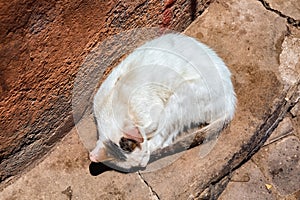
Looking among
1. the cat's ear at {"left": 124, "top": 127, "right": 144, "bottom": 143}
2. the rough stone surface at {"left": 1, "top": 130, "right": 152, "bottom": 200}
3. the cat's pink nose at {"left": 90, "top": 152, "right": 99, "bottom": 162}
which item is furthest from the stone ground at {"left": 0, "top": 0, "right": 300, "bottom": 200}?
the cat's ear at {"left": 124, "top": 127, "right": 144, "bottom": 143}

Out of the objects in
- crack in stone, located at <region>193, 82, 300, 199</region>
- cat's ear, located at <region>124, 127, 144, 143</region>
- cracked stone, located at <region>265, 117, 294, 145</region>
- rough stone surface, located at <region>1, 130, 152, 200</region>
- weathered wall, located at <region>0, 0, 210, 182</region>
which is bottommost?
cracked stone, located at <region>265, 117, 294, 145</region>

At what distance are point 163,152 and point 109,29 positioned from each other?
834 millimetres

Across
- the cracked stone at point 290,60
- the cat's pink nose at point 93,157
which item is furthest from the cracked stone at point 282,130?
the cat's pink nose at point 93,157

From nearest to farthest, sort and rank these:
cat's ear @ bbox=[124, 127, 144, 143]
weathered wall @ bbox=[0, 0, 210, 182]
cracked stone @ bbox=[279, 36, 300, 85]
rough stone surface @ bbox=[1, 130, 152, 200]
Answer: weathered wall @ bbox=[0, 0, 210, 182]
cat's ear @ bbox=[124, 127, 144, 143]
rough stone surface @ bbox=[1, 130, 152, 200]
cracked stone @ bbox=[279, 36, 300, 85]

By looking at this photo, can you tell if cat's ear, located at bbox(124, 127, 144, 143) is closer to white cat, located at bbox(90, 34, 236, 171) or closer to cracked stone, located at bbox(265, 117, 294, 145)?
white cat, located at bbox(90, 34, 236, 171)

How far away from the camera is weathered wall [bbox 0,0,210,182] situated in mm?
2584

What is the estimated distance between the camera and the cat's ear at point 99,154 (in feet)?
10.3

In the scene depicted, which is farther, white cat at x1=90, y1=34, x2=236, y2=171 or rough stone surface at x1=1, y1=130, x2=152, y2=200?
rough stone surface at x1=1, y1=130, x2=152, y2=200

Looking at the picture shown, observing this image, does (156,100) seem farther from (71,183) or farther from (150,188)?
(71,183)

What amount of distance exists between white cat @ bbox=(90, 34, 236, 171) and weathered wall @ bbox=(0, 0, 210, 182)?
228mm

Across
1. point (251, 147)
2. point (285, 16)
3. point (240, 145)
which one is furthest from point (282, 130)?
point (285, 16)

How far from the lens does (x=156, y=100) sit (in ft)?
10.5

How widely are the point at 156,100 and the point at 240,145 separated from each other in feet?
2.42

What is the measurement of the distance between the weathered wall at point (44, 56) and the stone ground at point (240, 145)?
187mm
